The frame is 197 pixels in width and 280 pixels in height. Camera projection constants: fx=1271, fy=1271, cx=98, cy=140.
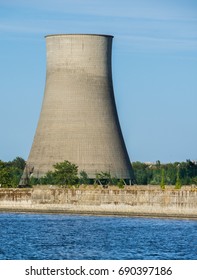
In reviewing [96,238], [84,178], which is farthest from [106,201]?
[96,238]

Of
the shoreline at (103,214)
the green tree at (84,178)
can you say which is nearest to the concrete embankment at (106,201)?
the shoreline at (103,214)

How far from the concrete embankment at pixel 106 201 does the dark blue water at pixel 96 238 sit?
196 cm

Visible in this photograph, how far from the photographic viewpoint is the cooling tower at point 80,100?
78.9 m

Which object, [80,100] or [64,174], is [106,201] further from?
[64,174]

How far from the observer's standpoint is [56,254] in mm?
39781

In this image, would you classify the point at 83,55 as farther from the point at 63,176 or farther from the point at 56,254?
the point at 56,254

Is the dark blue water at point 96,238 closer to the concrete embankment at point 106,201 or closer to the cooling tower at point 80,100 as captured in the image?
the concrete embankment at point 106,201

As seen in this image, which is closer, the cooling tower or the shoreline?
the shoreline

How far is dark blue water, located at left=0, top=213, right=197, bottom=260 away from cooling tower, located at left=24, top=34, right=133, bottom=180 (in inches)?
649

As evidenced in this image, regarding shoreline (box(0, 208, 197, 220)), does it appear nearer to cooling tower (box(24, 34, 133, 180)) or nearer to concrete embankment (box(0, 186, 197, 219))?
concrete embankment (box(0, 186, 197, 219))

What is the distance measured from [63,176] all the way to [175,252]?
4101 cm

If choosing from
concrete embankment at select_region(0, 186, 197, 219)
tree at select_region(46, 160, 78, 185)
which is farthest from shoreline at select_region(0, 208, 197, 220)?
tree at select_region(46, 160, 78, 185)

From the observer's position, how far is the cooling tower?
78.9m
